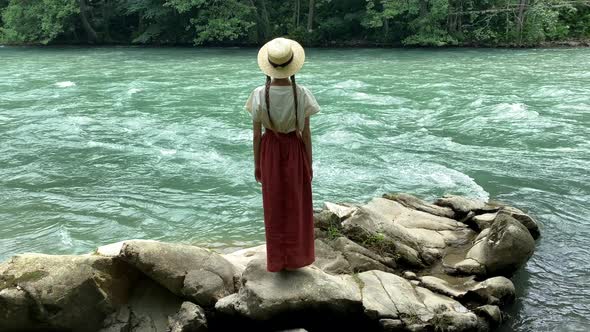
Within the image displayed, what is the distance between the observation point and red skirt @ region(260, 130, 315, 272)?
420 centimetres

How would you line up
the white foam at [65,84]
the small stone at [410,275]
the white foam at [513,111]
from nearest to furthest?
the small stone at [410,275] < the white foam at [513,111] < the white foam at [65,84]

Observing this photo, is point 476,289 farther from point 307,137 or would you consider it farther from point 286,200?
point 307,137

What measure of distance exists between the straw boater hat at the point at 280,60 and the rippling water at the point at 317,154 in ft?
9.27

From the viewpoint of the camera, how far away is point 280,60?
3.87m

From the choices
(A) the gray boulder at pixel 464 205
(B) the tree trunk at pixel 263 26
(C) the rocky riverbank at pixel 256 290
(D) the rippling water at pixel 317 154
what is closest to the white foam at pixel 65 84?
(D) the rippling water at pixel 317 154

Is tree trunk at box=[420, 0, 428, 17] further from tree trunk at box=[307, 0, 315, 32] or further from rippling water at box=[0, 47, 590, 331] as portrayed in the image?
rippling water at box=[0, 47, 590, 331]

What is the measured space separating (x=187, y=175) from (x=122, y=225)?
229 centimetres

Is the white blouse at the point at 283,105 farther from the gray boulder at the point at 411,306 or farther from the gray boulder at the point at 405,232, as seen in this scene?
the gray boulder at the point at 405,232

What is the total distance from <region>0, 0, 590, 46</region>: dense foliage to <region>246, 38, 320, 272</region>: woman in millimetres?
26032

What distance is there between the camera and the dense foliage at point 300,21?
94.9 feet

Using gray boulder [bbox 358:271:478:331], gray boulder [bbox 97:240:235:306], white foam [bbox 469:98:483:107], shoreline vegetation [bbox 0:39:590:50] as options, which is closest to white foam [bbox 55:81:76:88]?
white foam [bbox 469:98:483:107]

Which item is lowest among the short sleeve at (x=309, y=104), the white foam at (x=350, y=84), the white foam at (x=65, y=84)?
the white foam at (x=350, y=84)

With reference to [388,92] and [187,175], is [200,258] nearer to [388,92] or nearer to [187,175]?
[187,175]

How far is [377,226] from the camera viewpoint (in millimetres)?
5973
